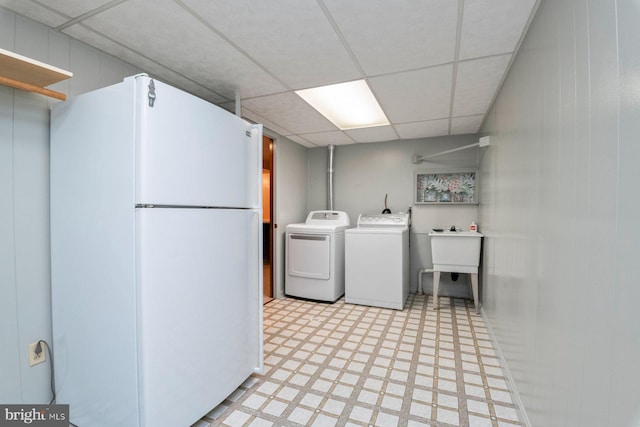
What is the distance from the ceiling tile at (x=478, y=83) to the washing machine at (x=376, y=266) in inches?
56.2

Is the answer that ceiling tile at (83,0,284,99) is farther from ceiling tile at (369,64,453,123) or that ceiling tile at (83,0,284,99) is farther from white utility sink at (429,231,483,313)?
white utility sink at (429,231,483,313)

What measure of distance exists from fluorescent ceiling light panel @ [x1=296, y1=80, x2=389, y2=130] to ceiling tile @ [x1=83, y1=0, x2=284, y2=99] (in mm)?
429

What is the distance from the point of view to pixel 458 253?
3.18 m

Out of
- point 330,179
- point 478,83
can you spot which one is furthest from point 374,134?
point 478,83

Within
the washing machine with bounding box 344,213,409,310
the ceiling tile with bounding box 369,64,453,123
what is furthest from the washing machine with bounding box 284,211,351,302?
the ceiling tile with bounding box 369,64,453,123

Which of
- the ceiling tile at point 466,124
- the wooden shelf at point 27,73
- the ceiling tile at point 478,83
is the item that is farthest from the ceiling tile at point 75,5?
the ceiling tile at point 466,124

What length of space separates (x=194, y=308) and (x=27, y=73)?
130 centimetres

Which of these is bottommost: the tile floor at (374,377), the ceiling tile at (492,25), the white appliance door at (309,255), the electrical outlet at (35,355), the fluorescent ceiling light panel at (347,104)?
the tile floor at (374,377)

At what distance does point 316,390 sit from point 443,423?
729 millimetres

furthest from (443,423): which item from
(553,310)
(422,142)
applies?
(422,142)

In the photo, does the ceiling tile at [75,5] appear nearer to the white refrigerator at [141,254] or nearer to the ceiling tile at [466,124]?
the white refrigerator at [141,254]

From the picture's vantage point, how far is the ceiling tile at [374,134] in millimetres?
3518

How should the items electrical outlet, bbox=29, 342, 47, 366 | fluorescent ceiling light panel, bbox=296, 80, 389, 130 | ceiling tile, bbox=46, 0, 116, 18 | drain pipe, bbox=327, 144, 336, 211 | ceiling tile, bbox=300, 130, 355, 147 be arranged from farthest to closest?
drain pipe, bbox=327, 144, 336, 211 < ceiling tile, bbox=300, 130, 355, 147 < fluorescent ceiling light panel, bbox=296, 80, 389, 130 < electrical outlet, bbox=29, 342, 47, 366 < ceiling tile, bbox=46, 0, 116, 18

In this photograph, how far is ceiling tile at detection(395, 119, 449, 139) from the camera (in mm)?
3256
